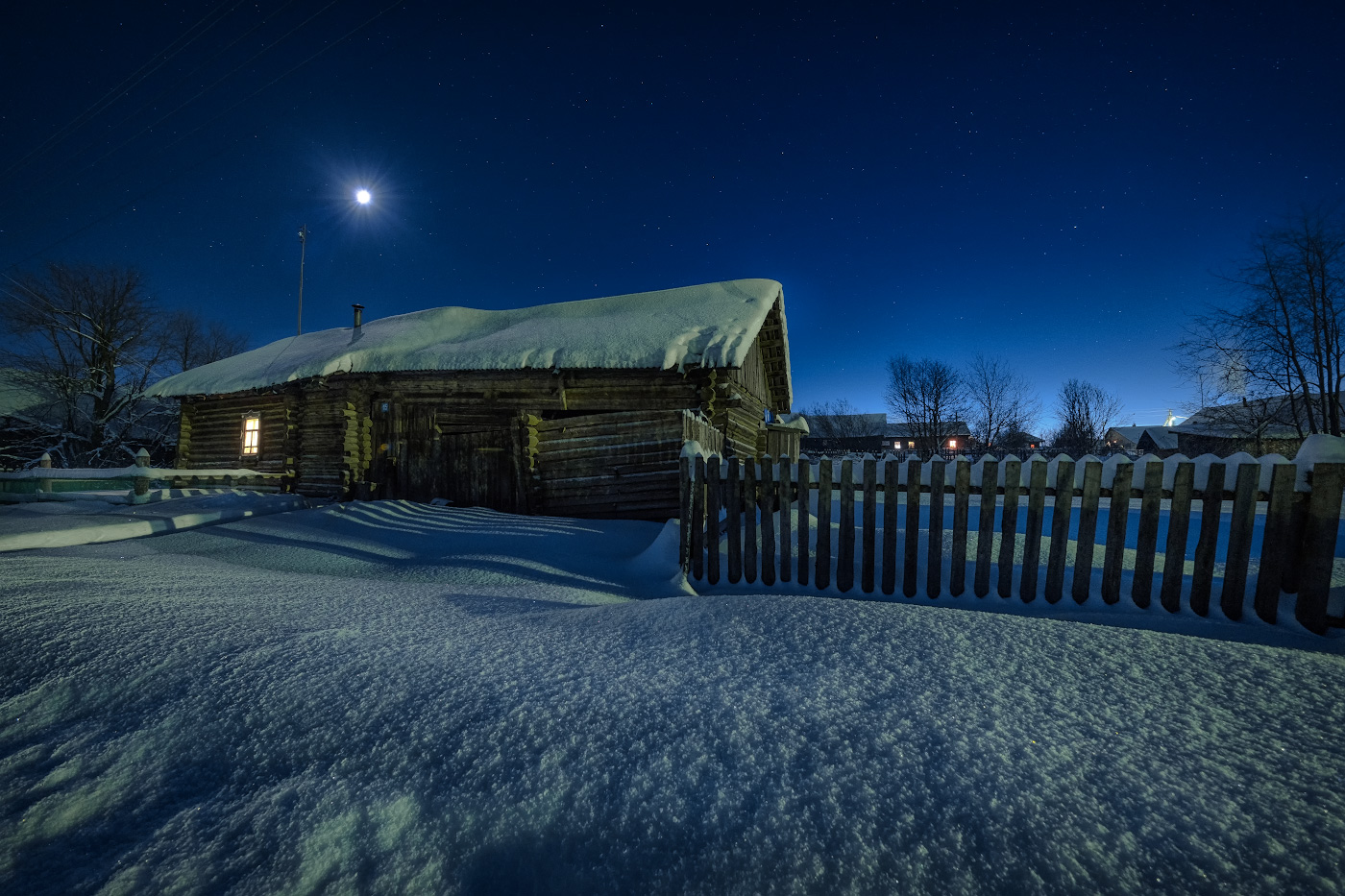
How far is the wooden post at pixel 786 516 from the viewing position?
4.02 meters

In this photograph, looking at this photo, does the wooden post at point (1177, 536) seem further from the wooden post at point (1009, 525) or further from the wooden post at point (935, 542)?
the wooden post at point (935, 542)

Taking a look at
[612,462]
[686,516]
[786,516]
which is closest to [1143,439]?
[612,462]

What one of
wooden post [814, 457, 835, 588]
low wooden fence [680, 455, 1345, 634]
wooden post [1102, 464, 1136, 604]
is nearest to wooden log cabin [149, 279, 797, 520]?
low wooden fence [680, 455, 1345, 634]

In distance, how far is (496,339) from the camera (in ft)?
36.3

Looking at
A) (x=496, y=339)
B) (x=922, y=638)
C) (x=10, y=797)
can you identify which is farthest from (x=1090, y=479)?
(x=496, y=339)

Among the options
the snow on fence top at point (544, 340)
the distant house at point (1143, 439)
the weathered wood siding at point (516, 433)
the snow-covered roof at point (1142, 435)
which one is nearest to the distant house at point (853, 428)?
the distant house at point (1143, 439)

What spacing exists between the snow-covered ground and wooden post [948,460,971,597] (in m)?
1.44

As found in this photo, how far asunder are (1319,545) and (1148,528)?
0.76 metres

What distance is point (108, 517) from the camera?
6.62 meters

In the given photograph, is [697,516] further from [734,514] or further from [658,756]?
[658,756]

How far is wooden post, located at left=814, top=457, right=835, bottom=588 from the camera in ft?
12.9

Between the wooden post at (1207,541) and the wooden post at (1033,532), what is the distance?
850 millimetres

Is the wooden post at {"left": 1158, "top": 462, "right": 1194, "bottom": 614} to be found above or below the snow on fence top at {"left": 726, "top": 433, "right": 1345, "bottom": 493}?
below

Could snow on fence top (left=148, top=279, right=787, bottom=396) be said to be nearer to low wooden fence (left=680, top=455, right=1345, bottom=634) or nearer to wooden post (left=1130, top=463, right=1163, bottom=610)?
low wooden fence (left=680, top=455, right=1345, bottom=634)
